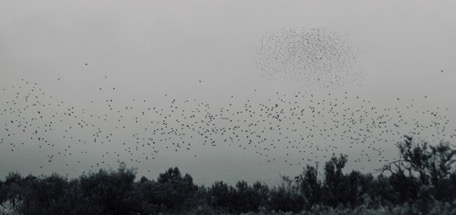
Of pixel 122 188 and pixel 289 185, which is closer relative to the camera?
pixel 122 188

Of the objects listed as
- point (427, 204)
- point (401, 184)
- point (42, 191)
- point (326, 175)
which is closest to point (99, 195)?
point (42, 191)

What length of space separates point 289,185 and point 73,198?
24.9 m

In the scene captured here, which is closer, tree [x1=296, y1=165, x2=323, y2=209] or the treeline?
the treeline

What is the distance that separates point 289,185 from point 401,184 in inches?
834

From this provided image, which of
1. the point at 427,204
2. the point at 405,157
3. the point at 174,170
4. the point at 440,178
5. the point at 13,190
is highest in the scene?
the point at 174,170

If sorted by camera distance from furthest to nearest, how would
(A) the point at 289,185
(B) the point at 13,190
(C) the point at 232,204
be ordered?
(B) the point at 13,190 → (A) the point at 289,185 → (C) the point at 232,204

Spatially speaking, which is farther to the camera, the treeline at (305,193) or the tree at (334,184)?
the tree at (334,184)

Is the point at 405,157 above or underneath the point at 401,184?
above

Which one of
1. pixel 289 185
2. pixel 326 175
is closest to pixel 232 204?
pixel 289 185

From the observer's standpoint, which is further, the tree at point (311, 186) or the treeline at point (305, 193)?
the tree at point (311, 186)

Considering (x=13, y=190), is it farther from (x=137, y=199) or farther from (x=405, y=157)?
(x=405, y=157)

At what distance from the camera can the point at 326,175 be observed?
104 feet

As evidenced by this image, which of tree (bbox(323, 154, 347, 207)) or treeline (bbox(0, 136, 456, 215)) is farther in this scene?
tree (bbox(323, 154, 347, 207))

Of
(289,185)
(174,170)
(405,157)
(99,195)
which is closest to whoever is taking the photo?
(405,157)
